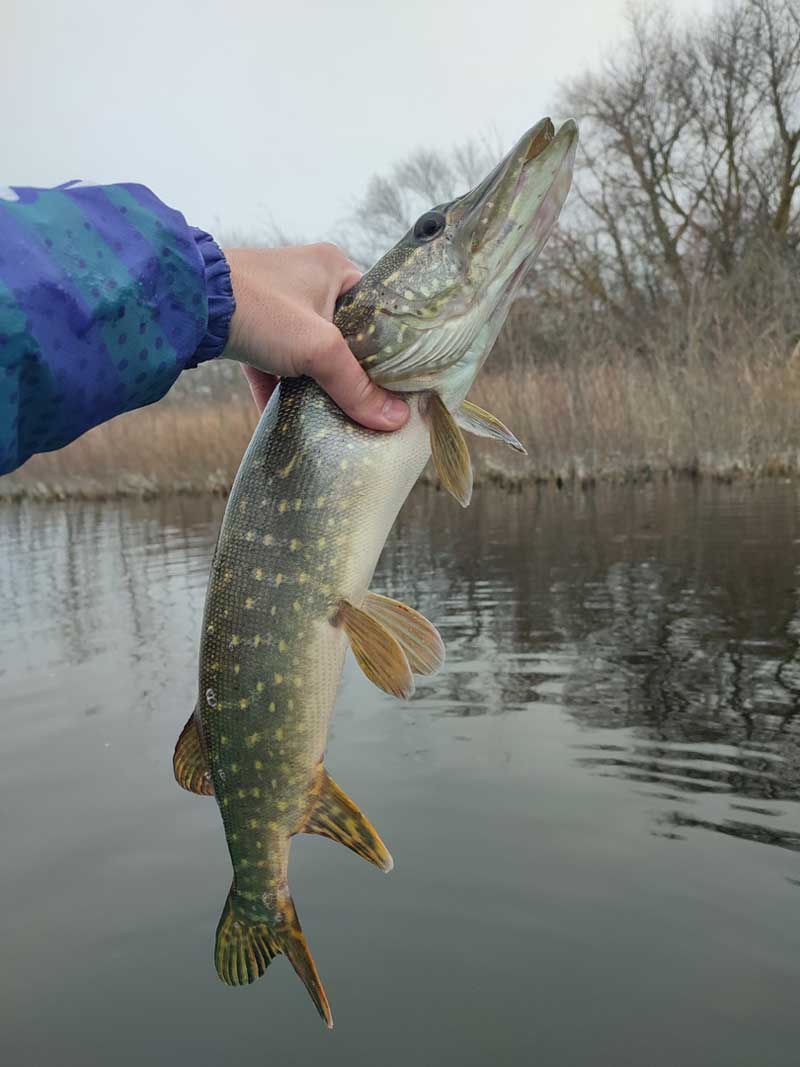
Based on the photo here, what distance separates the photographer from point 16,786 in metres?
4.07

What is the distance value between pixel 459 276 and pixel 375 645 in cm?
69

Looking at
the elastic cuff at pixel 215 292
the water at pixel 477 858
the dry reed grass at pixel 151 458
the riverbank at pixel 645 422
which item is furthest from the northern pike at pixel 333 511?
the dry reed grass at pixel 151 458

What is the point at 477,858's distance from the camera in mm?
3117

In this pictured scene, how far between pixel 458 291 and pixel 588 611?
185 inches

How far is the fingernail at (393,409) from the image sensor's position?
1726 millimetres

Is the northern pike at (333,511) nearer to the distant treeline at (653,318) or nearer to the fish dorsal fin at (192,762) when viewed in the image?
the fish dorsal fin at (192,762)

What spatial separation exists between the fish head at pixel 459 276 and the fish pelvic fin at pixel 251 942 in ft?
3.40

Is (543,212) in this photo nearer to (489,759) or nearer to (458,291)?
(458,291)

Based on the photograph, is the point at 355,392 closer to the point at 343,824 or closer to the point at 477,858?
the point at 343,824

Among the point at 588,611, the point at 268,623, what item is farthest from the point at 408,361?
the point at 588,611

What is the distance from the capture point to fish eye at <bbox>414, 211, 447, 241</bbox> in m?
1.77

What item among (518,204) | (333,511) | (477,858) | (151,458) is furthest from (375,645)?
(151,458)

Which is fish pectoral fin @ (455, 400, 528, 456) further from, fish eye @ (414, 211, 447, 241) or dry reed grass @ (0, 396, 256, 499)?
dry reed grass @ (0, 396, 256, 499)

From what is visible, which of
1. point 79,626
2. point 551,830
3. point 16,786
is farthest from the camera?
point 79,626
